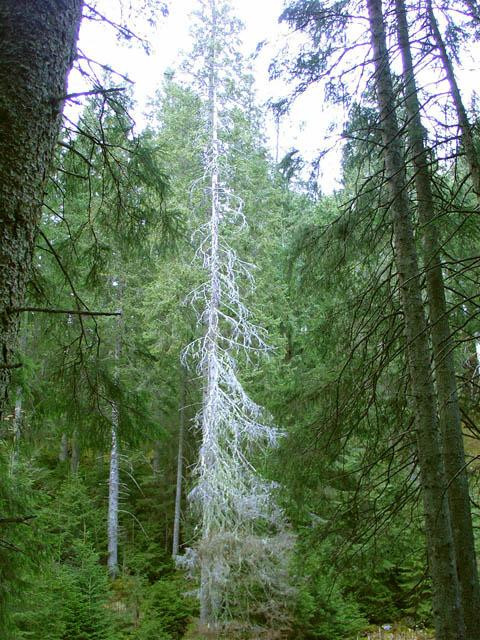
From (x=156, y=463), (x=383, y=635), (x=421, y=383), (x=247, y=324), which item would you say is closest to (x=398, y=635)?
(x=383, y=635)

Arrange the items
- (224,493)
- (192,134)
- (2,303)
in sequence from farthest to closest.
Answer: (192,134) → (224,493) → (2,303)

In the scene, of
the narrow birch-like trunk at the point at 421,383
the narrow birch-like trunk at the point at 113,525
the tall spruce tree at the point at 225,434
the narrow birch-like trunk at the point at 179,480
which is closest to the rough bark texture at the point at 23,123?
the narrow birch-like trunk at the point at 421,383

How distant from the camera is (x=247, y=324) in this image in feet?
36.3

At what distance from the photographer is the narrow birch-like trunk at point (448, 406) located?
403 cm

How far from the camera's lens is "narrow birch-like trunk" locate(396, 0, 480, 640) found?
159 inches

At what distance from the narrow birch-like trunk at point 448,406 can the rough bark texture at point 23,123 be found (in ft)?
9.41

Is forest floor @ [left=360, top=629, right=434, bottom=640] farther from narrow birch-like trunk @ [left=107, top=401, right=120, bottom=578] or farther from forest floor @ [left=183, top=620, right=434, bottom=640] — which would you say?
narrow birch-like trunk @ [left=107, top=401, right=120, bottom=578]

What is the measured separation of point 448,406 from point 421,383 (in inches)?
30.4

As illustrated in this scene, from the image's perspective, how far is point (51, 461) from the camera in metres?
16.9

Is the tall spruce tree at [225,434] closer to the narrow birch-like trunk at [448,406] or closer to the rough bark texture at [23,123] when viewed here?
the narrow birch-like trunk at [448,406]

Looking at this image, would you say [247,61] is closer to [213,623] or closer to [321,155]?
[321,155]

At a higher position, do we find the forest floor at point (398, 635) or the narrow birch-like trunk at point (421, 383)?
the narrow birch-like trunk at point (421, 383)

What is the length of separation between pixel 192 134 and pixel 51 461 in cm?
1123

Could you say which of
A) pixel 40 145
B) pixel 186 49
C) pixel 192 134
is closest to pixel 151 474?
pixel 192 134
